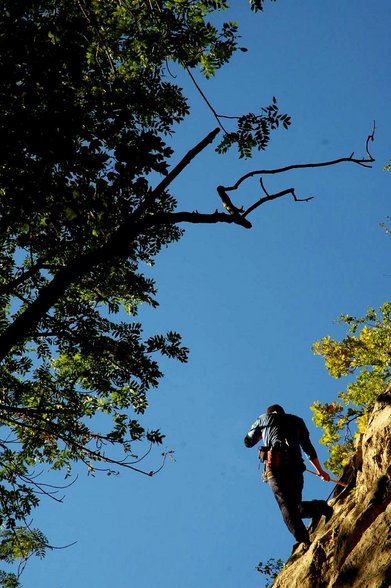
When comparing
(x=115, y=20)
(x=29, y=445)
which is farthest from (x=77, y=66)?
(x=29, y=445)

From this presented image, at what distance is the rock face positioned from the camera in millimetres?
5234

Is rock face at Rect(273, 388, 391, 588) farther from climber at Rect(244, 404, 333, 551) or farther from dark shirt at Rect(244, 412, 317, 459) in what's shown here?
dark shirt at Rect(244, 412, 317, 459)

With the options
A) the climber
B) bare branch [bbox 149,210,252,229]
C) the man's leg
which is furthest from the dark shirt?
bare branch [bbox 149,210,252,229]

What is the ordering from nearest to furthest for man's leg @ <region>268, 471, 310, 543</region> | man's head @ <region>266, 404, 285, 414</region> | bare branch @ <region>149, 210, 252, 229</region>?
1. bare branch @ <region>149, 210, 252, 229</region>
2. man's leg @ <region>268, 471, 310, 543</region>
3. man's head @ <region>266, 404, 285, 414</region>

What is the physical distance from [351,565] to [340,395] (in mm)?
10210

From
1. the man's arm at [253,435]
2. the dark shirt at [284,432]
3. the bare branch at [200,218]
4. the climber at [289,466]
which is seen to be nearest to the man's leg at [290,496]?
the climber at [289,466]

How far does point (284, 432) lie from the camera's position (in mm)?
7887

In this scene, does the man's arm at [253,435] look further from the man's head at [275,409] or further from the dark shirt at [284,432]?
the man's head at [275,409]

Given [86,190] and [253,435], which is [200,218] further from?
[253,435]

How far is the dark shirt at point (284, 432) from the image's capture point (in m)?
7.78

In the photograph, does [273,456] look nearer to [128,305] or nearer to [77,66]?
[128,305]

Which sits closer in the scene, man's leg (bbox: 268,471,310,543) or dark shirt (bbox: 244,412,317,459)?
man's leg (bbox: 268,471,310,543)

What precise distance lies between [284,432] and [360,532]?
2028mm

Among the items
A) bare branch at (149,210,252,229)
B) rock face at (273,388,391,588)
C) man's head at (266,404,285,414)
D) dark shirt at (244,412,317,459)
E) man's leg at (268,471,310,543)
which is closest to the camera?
bare branch at (149,210,252,229)
